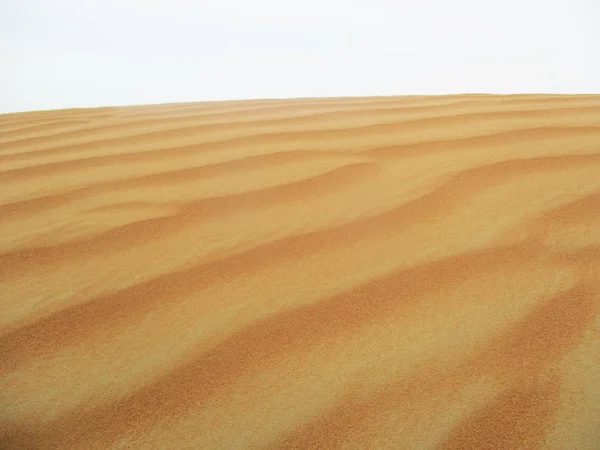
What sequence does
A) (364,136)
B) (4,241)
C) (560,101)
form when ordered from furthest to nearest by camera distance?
(560,101) < (364,136) < (4,241)

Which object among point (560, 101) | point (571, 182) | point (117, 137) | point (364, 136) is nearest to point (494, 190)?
point (571, 182)

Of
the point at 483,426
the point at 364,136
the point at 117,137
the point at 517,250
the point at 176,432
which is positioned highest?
the point at 117,137

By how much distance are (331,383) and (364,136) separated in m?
1.00

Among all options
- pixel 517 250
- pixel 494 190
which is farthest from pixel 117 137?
pixel 517 250

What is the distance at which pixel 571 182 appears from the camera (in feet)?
3.56

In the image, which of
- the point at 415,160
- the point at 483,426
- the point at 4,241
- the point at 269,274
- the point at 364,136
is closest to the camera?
the point at 483,426

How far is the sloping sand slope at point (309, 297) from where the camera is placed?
0.57 meters

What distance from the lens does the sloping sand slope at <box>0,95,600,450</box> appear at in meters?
0.57

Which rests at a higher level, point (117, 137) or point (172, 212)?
point (117, 137)

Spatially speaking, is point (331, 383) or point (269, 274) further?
point (269, 274)

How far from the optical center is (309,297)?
2.50 ft

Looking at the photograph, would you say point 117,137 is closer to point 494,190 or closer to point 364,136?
point 364,136

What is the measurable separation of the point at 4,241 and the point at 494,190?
A: 1026mm

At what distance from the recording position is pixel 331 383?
62cm
